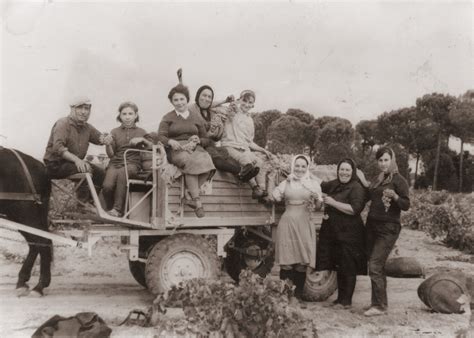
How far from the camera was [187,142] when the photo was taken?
6984 mm

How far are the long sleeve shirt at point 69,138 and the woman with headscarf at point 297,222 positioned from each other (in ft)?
8.26

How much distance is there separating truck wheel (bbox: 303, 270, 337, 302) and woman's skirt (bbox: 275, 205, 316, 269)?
1.89 feet

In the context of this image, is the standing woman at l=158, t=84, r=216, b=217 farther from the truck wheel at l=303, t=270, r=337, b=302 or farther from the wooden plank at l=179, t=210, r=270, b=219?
the truck wheel at l=303, t=270, r=337, b=302

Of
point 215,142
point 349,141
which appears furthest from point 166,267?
point 349,141

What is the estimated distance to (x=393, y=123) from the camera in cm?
2622

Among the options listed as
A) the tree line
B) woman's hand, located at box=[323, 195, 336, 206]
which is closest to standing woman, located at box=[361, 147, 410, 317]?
woman's hand, located at box=[323, 195, 336, 206]

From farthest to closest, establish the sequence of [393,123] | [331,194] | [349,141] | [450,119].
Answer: [393,123] → [450,119] → [349,141] → [331,194]

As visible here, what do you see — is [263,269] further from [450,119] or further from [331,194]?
[450,119]

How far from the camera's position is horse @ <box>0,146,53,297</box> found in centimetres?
741

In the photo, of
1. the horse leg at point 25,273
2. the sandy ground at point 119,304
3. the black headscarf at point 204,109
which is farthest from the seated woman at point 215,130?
the horse leg at point 25,273

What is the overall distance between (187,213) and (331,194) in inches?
75.1

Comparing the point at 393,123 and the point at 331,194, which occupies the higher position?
the point at 393,123

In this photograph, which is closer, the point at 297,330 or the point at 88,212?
the point at 297,330

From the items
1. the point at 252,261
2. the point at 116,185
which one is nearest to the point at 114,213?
the point at 116,185
